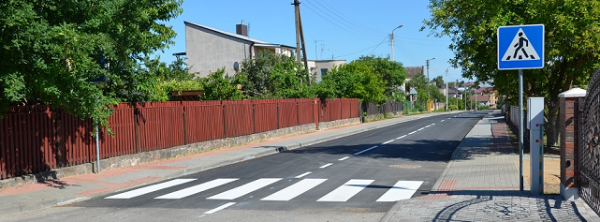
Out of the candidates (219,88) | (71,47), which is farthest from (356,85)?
(71,47)

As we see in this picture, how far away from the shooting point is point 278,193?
36.1ft

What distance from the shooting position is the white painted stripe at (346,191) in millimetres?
10172

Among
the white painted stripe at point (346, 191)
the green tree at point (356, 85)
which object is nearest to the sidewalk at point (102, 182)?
the white painted stripe at point (346, 191)

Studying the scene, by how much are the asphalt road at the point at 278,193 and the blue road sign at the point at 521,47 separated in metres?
3.01

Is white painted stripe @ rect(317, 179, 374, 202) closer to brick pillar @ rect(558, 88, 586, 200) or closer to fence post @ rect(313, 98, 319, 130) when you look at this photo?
brick pillar @ rect(558, 88, 586, 200)

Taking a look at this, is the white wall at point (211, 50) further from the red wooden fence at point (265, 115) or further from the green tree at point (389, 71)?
the green tree at point (389, 71)

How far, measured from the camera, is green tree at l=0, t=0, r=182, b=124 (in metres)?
10.1

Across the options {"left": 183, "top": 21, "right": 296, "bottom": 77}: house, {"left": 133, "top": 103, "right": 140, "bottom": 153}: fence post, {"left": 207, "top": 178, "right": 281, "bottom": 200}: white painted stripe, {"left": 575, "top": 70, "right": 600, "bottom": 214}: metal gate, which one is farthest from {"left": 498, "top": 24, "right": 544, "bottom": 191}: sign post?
{"left": 183, "top": 21, "right": 296, "bottom": 77}: house

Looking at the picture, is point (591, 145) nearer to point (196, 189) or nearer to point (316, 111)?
point (196, 189)

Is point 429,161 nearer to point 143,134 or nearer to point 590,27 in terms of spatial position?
point 590,27

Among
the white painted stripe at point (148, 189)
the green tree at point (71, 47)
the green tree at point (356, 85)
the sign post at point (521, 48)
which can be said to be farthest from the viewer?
the green tree at point (356, 85)

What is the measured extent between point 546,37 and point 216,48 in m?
38.0

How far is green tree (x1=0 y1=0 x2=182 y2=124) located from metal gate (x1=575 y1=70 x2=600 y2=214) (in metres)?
8.70

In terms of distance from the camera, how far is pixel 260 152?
20.6m
